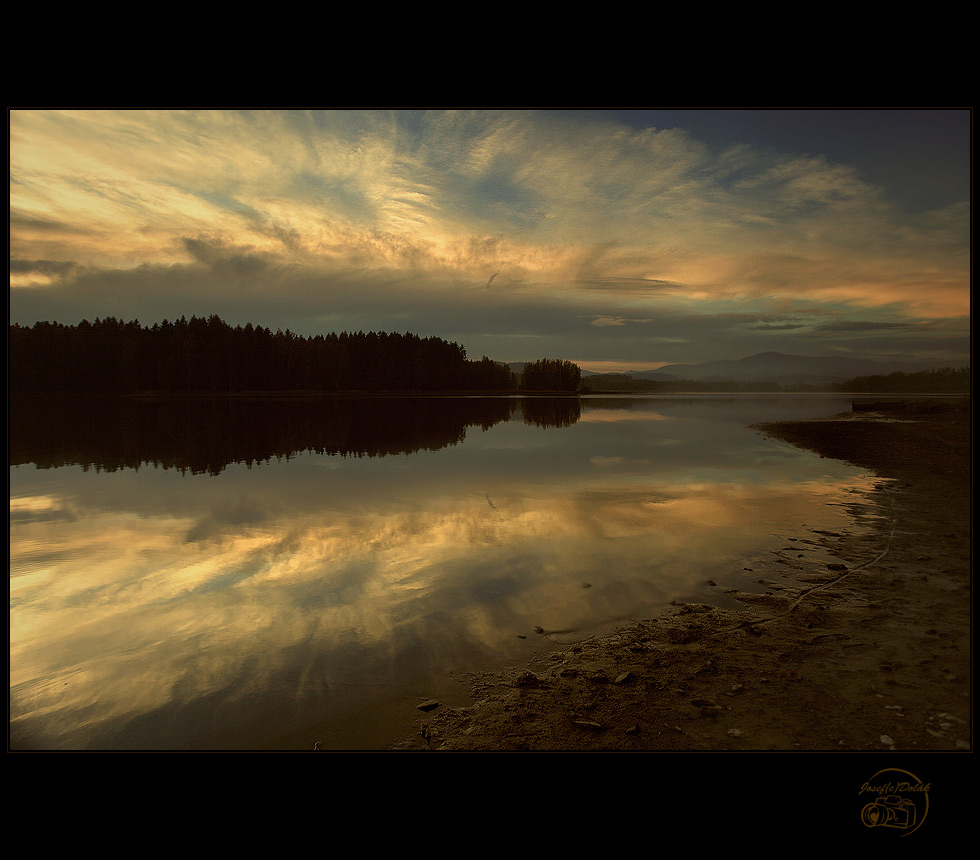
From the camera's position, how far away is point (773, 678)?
5758 millimetres

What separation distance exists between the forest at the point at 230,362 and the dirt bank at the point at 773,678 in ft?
284

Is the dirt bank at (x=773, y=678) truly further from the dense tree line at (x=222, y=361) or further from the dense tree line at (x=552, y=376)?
the dense tree line at (x=552, y=376)

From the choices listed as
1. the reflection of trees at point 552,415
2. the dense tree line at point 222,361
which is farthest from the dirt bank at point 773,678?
the dense tree line at point 222,361

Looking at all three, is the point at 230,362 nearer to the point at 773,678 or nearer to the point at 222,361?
the point at 222,361

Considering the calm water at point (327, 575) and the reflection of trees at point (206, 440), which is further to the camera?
the reflection of trees at point (206, 440)

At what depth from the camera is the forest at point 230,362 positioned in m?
79.6

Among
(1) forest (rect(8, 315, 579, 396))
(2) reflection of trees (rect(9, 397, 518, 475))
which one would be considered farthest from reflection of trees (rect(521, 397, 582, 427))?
(1) forest (rect(8, 315, 579, 396))

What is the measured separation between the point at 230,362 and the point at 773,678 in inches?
4406

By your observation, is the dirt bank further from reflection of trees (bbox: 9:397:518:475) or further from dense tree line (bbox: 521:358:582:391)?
dense tree line (bbox: 521:358:582:391)

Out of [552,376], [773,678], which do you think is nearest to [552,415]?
[773,678]

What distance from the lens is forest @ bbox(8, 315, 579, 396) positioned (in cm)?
7962
